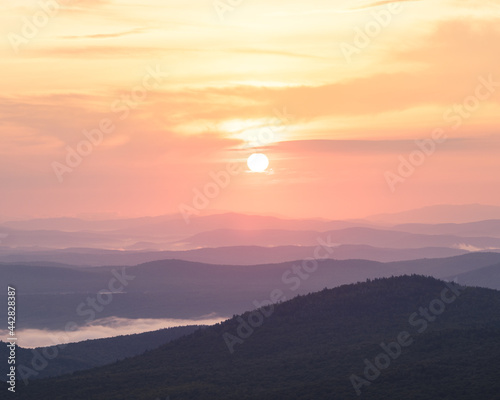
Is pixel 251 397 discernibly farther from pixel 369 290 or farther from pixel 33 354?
pixel 33 354

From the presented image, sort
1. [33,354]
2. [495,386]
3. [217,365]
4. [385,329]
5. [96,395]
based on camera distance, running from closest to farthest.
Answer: [495,386] < [96,395] < [217,365] < [385,329] < [33,354]

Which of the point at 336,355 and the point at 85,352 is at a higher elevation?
the point at 85,352

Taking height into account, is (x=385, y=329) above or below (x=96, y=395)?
above

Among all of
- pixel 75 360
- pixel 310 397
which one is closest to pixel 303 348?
pixel 310 397

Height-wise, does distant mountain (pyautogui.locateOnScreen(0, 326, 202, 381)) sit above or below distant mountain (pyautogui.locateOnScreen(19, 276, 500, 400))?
above

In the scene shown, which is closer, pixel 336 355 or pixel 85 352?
pixel 336 355
